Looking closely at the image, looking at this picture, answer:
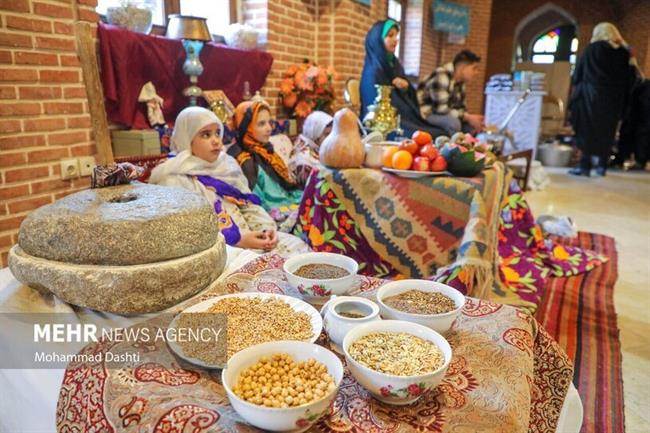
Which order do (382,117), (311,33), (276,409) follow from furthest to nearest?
1. (311,33)
2. (382,117)
3. (276,409)

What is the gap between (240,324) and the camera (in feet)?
2.84

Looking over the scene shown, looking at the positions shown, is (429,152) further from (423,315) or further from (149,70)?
(149,70)

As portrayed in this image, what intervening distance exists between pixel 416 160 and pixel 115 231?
1.38 metres

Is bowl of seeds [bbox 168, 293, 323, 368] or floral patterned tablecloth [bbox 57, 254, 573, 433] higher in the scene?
bowl of seeds [bbox 168, 293, 323, 368]

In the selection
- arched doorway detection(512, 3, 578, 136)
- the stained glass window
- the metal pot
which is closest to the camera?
the metal pot

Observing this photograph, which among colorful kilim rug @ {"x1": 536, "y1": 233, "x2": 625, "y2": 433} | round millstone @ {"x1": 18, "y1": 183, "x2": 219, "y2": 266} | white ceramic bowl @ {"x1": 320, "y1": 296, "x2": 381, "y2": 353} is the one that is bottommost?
colorful kilim rug @ {"x1": 536, "y1": 233, "x2": 625, "y2": 433}

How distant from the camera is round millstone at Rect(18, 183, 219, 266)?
0.96 metres

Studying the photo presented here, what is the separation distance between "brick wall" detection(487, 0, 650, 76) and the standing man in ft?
19.0

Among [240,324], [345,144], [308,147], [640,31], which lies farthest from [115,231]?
[640,31]

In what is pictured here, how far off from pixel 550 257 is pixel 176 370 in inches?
106

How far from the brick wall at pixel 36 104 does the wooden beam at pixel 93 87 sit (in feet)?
0.10

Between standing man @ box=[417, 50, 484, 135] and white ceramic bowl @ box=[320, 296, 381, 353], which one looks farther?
standing man @ box=[417, 50, 484, 135]

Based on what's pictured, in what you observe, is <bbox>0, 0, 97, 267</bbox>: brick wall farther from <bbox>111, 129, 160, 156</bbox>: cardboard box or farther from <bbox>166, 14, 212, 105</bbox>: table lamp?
<bbox>166, 14, 212, 105</bbox>: table lamp

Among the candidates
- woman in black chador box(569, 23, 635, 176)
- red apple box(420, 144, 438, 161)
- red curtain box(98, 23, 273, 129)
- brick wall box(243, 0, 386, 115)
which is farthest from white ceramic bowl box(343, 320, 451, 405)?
woman in black chador box(569, 23, 635, 176)
